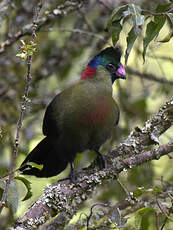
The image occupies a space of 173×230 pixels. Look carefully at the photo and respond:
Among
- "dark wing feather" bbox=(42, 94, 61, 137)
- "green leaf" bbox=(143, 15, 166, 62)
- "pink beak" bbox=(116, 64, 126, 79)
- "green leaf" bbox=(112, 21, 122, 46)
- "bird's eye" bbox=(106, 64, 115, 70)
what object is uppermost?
"bird's eye" bbox=(106, 64, 115, 70)

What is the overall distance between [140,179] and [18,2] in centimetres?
182

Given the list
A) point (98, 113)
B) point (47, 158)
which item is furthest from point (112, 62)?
point (47, 158)

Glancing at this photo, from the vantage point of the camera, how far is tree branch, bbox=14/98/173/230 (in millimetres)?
2148

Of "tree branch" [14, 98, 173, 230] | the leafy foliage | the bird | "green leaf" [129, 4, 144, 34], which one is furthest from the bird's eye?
"green leaf" [129, 4, 144, 34]

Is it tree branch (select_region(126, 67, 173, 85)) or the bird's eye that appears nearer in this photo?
the bird's eye

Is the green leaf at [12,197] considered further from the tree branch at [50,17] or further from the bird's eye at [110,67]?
the tree branch at [50,17]

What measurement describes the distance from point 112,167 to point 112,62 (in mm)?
922

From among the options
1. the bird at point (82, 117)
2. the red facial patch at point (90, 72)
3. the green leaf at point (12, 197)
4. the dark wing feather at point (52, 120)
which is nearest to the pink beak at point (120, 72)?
the bird at point (82, 117)

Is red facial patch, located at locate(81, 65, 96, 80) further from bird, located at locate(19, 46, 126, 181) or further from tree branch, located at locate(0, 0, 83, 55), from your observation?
tree branch, located at locate(0, 0, 83, 55)

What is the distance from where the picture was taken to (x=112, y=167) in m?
2.27

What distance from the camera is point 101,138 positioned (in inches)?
110

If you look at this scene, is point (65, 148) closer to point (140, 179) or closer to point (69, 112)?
point (69, 112)

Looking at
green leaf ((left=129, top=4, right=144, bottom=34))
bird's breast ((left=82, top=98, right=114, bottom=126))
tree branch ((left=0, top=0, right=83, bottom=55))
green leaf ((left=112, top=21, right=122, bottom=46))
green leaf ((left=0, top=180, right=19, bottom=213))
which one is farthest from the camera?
tree branch ((left=0, top=0, right=83, bottom=55))

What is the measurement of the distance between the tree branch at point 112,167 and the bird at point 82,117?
0.94 ft
